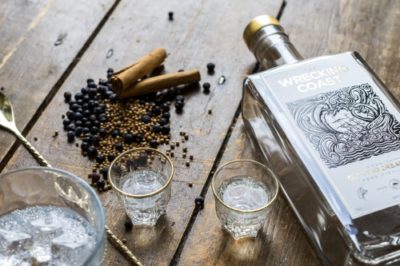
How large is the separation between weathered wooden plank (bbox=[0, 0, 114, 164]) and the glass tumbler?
22 centimetres

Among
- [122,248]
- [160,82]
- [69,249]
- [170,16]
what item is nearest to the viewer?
[69,249]

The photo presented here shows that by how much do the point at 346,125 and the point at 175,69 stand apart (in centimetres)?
36

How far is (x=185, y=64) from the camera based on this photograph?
1.19m

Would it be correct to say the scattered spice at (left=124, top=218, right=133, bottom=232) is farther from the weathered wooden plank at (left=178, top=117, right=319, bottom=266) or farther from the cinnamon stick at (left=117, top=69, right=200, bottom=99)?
the cinnamon stick at (left=117, top=69, right=200, bottom=99)

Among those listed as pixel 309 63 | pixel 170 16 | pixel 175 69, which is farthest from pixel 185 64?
pixel 309 63

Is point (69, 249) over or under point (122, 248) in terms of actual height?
over

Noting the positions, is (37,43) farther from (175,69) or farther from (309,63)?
(309,63)

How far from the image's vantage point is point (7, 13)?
129 centimetres

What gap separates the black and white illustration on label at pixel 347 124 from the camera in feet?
2.96

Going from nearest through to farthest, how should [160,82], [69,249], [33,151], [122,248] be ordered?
1. [69,249]
2. [122,248]
3. [33,151]
4. [160,82]

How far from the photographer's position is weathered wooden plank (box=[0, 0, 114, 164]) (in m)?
1.12

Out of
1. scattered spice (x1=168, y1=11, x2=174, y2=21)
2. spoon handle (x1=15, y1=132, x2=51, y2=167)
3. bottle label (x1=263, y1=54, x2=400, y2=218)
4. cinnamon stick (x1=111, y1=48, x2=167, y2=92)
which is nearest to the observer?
bottle label (x1=263, y1=54, x2=400, y2=218)

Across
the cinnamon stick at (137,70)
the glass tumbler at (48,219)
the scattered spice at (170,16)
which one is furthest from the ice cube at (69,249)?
the scattered spice at (170,16)

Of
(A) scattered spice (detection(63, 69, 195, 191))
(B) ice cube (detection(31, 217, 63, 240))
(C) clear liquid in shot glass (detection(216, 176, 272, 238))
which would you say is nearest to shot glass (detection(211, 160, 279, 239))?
(C) clear liquid in shot glass (detection(216, 176, 272, 238))
